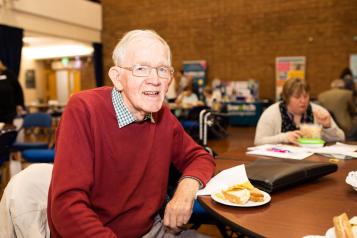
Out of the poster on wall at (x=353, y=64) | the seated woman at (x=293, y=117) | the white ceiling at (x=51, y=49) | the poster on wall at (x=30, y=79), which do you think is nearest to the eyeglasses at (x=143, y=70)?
the seated woman at (x=293, y=117)

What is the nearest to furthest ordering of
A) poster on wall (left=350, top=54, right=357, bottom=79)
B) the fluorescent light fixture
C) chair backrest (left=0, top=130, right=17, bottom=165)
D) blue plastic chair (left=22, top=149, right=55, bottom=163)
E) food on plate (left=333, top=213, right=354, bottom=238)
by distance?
food on plate (left=333, top=213, right=354, bottom=238) → chair backrest (left=0, top=130, right=17, bottom=165) → blue plastic chair (left=22, top=149, right=55, bottom=163) → poster on wall (left=350, top=54, right=357, bottom=79) → the fluorescent light fixture

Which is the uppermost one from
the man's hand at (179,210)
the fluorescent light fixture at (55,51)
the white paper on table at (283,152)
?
the fluorescent light fixture at (55,51)

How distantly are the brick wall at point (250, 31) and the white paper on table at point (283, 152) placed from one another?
8.02 metres

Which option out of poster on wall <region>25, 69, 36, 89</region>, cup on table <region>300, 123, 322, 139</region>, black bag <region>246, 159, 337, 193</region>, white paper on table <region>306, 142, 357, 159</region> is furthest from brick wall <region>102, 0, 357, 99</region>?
black bag <region>246, 159, 337, 193</region>

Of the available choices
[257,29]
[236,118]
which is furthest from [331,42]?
[236,118]

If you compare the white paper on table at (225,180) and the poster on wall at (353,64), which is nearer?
the white paper on table at (225,180)

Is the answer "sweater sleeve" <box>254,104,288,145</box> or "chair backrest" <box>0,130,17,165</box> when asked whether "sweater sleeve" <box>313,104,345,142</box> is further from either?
"chair backrest" <box>0,130,17,165</box>

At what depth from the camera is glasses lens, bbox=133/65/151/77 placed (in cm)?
126

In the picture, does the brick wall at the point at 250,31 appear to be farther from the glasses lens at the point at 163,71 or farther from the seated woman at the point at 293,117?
the glasses lens at the point at 163,71

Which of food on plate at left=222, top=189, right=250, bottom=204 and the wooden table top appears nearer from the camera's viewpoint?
the wooden table top

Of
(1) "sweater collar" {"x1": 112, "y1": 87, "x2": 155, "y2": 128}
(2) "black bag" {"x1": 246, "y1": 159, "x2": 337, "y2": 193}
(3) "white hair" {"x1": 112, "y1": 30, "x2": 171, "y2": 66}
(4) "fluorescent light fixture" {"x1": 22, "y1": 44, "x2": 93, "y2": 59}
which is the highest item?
(4) "fluorescent light fixture" {"x1": 22, "y1": 44, "x2": 93, "y2": 59}

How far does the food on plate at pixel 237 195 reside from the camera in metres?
1.12

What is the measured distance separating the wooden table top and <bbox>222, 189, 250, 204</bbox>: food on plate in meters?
0.03

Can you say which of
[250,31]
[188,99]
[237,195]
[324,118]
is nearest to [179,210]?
[237,195]
